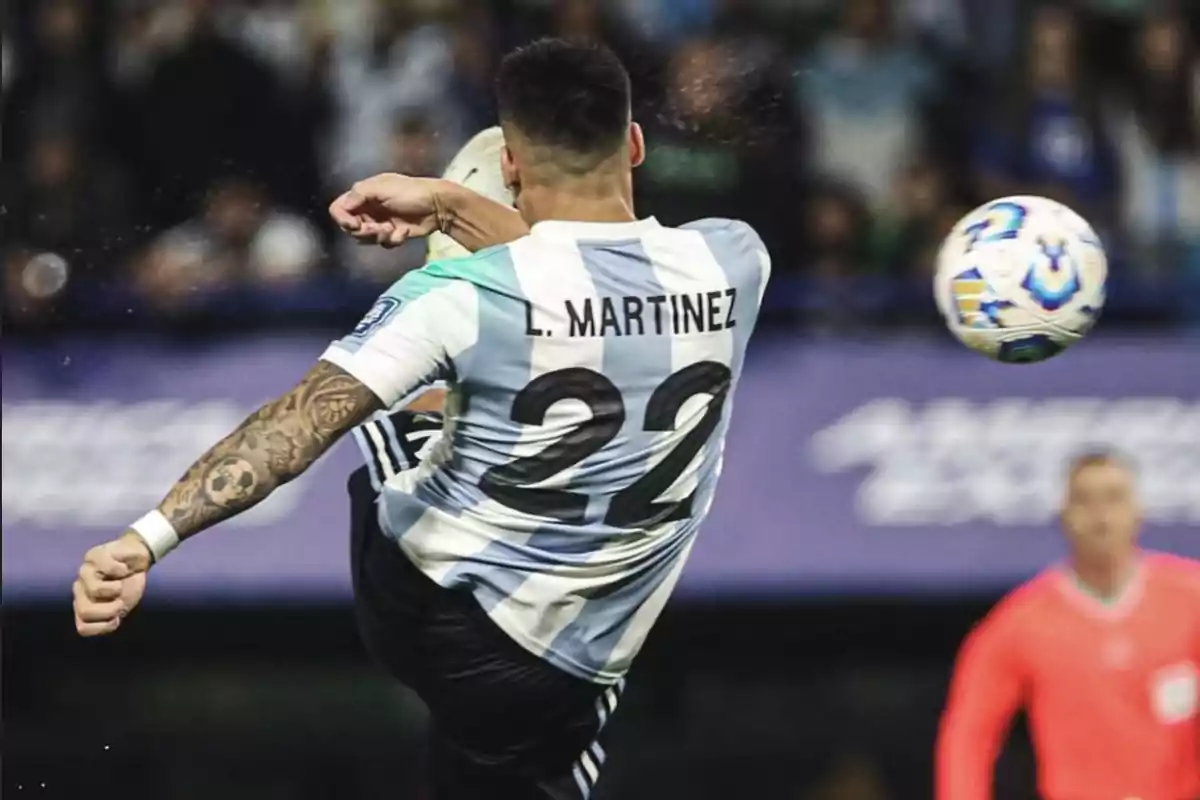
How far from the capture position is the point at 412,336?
436 cm

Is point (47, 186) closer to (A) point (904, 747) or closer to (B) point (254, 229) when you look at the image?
(B) point (254, 229)

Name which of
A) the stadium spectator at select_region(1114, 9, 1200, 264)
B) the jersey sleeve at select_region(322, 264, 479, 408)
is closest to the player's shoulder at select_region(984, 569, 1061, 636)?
the jersey sleeve at select_region(322, 264, 479, 408)

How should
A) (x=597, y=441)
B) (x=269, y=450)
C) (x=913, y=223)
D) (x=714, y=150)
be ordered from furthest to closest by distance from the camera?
(x=913, y=223)
(x=714, y=150)
(x=597, y=441)
(x=269, y=450)

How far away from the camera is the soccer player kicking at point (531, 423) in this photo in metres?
4.38

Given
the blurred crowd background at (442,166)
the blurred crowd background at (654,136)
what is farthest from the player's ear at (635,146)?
the blurred crowd background at (654,136)

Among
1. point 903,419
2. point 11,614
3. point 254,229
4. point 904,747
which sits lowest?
point 904,747

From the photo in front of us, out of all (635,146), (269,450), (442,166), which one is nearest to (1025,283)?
(635,146)

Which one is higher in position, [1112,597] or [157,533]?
[157,533]

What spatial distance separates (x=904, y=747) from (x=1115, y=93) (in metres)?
2.95

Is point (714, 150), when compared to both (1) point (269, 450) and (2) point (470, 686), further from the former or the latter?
(1) point (269, 450)

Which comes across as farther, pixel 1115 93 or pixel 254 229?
pixel 1115 93

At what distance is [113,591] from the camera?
402cm

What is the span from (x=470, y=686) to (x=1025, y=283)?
61.6 inches

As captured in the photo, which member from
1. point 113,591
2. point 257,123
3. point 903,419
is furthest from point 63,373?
point 113,591
